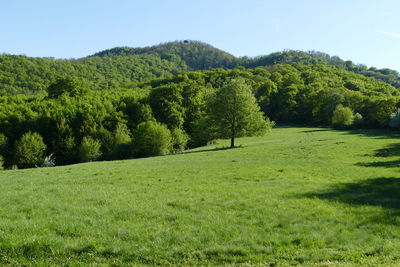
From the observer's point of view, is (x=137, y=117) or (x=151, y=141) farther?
(x=137, y=117)

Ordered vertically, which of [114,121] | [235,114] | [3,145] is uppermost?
[235,114]

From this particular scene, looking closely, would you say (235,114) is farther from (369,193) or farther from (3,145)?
(3,145)

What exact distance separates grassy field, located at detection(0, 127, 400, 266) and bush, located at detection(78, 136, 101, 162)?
43.4 m

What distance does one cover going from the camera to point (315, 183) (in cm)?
2036

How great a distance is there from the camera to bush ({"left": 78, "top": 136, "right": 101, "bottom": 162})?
205ft

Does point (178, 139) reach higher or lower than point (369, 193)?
lower

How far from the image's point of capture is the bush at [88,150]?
6250 cm

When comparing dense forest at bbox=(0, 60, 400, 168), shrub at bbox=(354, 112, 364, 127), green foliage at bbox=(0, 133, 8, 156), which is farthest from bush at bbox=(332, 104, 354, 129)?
green foliage at bbox=(0, 133, 8, 156)

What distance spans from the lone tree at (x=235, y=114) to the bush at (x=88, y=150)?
26.4 metres

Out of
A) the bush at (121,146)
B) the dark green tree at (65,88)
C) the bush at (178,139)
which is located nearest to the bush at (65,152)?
the bush at (121,146)

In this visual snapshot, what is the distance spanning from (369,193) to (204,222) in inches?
435

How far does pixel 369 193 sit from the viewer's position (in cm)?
1747

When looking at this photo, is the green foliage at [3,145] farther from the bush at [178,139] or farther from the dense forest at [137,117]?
the bush at [178,139]

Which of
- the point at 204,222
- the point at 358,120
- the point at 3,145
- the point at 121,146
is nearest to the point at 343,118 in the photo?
the point at 358,120
